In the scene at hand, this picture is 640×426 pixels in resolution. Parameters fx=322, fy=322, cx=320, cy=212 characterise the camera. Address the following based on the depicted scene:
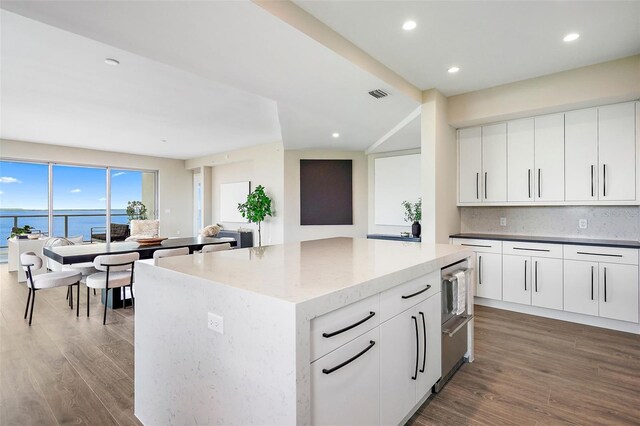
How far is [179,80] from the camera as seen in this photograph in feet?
12.9

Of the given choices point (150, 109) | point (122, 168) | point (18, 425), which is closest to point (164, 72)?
point (150, 109)

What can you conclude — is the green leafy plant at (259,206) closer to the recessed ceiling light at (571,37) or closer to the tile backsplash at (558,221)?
the tile backsplash at (558,221)

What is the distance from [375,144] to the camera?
20.9 ft

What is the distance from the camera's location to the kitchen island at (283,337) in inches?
45.0

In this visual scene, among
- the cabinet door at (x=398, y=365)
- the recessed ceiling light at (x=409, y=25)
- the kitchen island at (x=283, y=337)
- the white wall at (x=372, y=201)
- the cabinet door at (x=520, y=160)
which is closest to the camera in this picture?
the kitchen island at (x=283, y=337)

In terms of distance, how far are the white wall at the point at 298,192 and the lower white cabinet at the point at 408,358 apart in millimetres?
5038

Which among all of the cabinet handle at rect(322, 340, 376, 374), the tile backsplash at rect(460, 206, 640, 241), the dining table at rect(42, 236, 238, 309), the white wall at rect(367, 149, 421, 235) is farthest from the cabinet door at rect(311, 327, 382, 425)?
the white wall at rect(367, 149, 421, 235)

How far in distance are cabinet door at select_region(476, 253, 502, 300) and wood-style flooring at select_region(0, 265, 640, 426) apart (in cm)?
44

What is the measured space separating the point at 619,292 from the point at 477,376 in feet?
6.85

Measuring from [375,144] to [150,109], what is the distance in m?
3.98

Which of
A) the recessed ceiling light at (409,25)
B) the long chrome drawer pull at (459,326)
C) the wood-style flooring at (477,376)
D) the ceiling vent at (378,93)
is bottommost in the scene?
the wood-style flooring at (477,376)

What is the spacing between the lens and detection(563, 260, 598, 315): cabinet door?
135 inches

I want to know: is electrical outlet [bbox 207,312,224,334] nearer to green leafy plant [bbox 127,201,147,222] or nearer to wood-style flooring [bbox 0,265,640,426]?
wood-style flooring [bbox 0,265,640,426]

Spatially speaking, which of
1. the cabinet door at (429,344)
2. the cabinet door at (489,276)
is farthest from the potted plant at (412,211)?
the cabinet door at (429,344)
